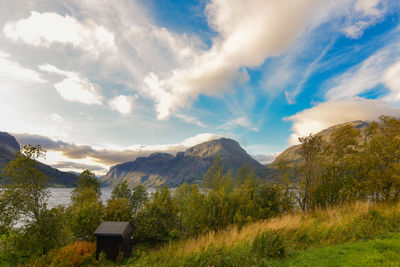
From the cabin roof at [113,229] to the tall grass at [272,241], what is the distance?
15567mm

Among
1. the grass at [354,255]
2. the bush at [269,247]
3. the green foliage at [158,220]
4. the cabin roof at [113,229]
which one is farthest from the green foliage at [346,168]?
the green foliage at [158,220]

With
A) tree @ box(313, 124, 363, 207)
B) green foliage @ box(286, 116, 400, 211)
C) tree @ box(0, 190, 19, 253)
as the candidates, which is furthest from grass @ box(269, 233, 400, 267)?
tree @ box(0, 190, 19, 253)

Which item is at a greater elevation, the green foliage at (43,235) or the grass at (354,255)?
the grass at (354,255)

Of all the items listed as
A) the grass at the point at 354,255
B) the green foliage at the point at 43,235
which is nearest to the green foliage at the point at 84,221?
the green foliage at the point at 43,235

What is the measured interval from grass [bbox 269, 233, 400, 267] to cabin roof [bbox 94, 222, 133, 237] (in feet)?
69.6

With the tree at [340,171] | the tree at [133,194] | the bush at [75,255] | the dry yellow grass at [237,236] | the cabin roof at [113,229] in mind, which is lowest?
the bush at [75,255]

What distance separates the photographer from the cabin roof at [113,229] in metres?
22.2

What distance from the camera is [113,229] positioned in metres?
22.9

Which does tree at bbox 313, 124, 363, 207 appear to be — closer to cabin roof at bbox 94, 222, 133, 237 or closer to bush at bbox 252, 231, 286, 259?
bush at bbox 252, 231, 286, 259

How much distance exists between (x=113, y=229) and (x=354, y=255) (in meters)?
24.0

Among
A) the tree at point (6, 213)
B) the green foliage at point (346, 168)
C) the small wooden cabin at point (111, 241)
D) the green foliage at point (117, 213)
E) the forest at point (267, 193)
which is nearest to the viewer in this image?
the forest at point (267, 193)

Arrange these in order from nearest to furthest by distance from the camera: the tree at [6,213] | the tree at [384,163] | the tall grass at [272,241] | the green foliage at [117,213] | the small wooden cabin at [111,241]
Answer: the tall grass at [272,241]
the tree at [384,163]
the tree at [6,213]
the small wooden cabin at [111,241]
the green foliage at [117,213]

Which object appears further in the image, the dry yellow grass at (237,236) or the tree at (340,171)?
the tree at (340,171)

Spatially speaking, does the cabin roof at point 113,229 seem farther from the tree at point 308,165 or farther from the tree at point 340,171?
the tree at point 340,171
